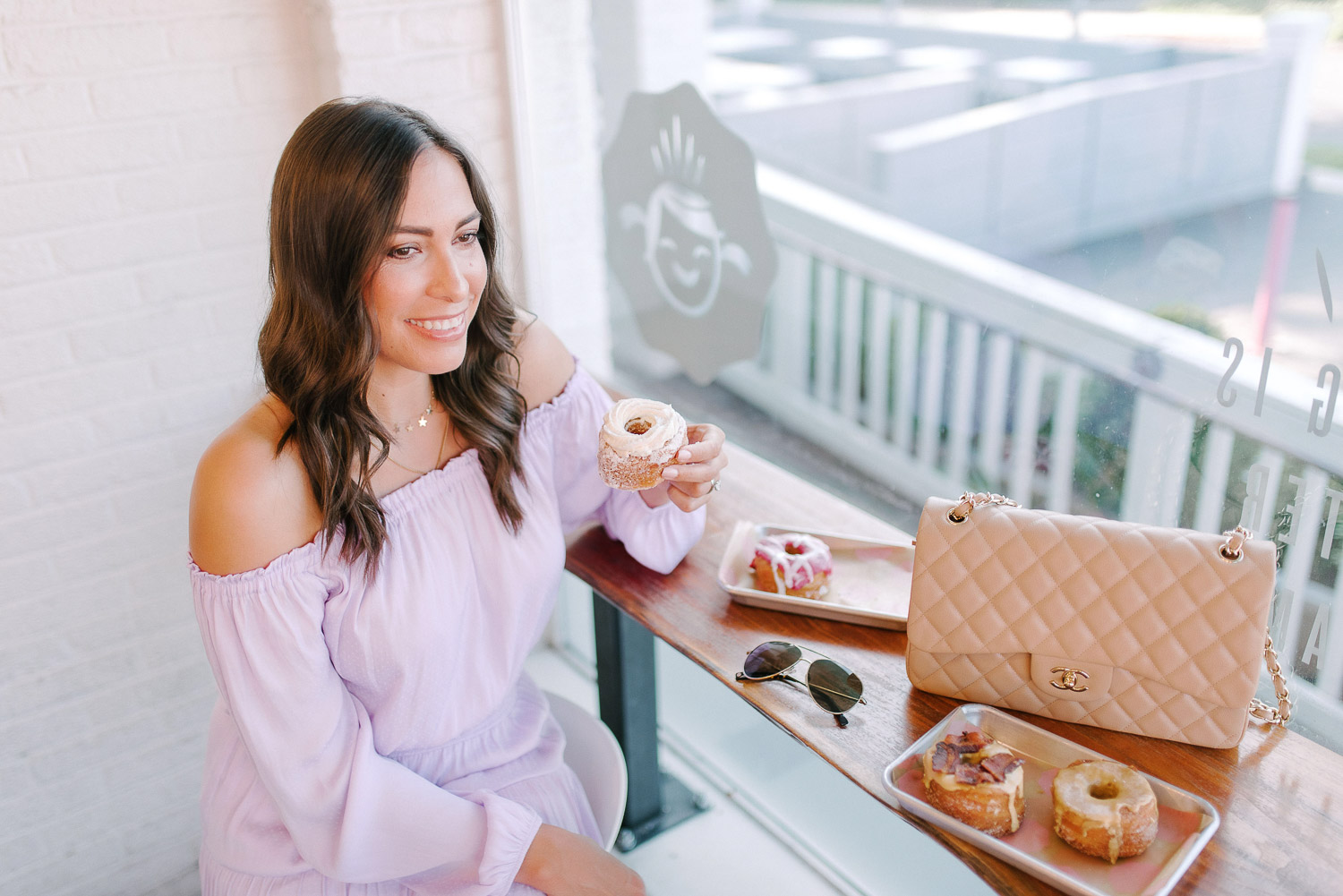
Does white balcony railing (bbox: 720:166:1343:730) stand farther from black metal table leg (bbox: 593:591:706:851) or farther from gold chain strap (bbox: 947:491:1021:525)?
black metal table leg (bbox: 593:591:706:851)

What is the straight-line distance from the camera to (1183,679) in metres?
1.13

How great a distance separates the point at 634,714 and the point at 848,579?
574 millimetres

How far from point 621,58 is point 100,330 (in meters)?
1.16

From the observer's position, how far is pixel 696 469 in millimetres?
1447

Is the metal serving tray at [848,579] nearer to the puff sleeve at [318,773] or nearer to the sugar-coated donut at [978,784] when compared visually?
the sugar-coated donut at [978,784]

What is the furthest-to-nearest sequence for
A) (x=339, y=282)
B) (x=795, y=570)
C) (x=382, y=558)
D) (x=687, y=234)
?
1. (x=687, y=234)
2. (x=795, y=570)
3. (x=382, y=558)
4. (x=339, y=282)

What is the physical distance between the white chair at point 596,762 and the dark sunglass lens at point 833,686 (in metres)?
0.40

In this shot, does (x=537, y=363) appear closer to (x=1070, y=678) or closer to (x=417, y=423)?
(x=417, y=423)

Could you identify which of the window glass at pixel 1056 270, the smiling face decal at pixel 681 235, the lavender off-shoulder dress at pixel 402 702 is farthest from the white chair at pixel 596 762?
the smiling face decal at pixel 681 235

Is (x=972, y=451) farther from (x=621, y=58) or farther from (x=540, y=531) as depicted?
(x=621, y=58)

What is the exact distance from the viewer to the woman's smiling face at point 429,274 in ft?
4.18

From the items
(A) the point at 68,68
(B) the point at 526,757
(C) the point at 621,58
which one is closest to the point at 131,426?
(A) the point at 68,68

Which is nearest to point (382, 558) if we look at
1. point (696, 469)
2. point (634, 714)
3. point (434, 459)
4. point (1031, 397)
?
point (434, 459)

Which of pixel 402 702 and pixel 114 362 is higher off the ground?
pixel 114 362
